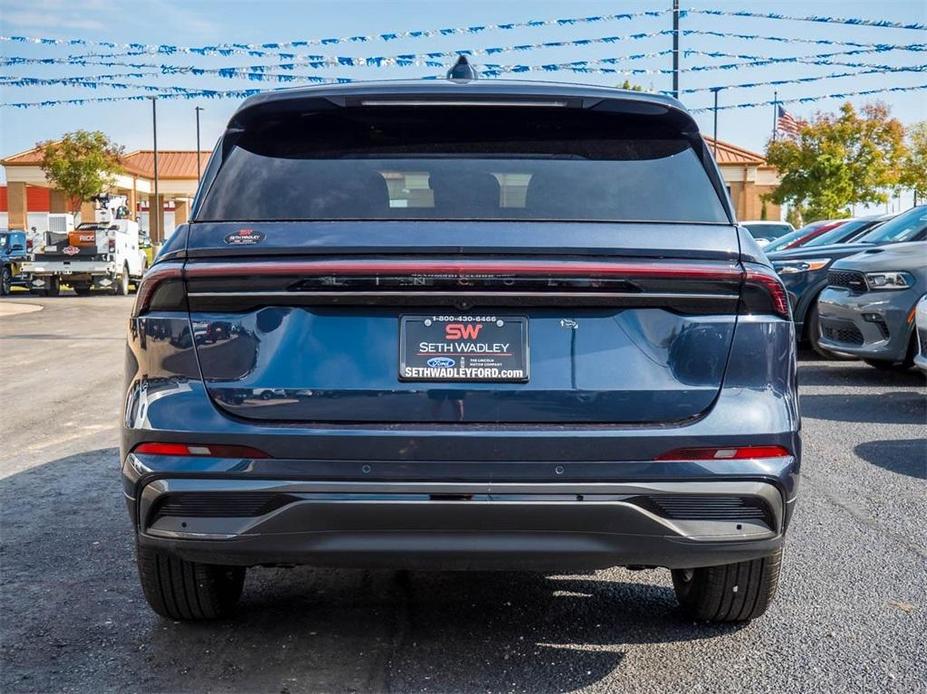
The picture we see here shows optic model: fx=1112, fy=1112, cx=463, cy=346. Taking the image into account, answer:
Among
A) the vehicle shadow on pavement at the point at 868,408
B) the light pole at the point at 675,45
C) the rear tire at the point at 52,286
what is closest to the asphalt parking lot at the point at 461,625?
the vehicle shadow on pavement at the point at 868,408

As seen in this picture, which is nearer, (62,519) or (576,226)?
(576,226)

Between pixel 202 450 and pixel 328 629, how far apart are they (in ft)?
3.39

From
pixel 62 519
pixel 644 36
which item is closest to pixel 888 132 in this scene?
pixel 644 36

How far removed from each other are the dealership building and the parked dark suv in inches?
2249

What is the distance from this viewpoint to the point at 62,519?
17.9 feet

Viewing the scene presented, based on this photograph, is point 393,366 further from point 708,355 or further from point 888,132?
point 888,132

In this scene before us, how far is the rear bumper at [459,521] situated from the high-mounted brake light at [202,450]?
0.07m

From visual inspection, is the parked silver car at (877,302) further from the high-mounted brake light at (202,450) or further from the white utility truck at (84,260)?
the white utility truck at (84,260)

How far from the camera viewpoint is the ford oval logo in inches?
123

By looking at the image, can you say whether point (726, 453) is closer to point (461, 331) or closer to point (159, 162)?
point (461, 331)

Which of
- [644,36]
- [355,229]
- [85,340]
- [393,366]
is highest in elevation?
[644,36]

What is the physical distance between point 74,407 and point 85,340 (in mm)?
7529

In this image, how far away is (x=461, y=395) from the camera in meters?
3.12

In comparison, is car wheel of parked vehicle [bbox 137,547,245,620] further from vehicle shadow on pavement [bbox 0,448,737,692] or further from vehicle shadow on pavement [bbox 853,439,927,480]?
vehicle shadow on pavement [bbox 853,439,927,480]
